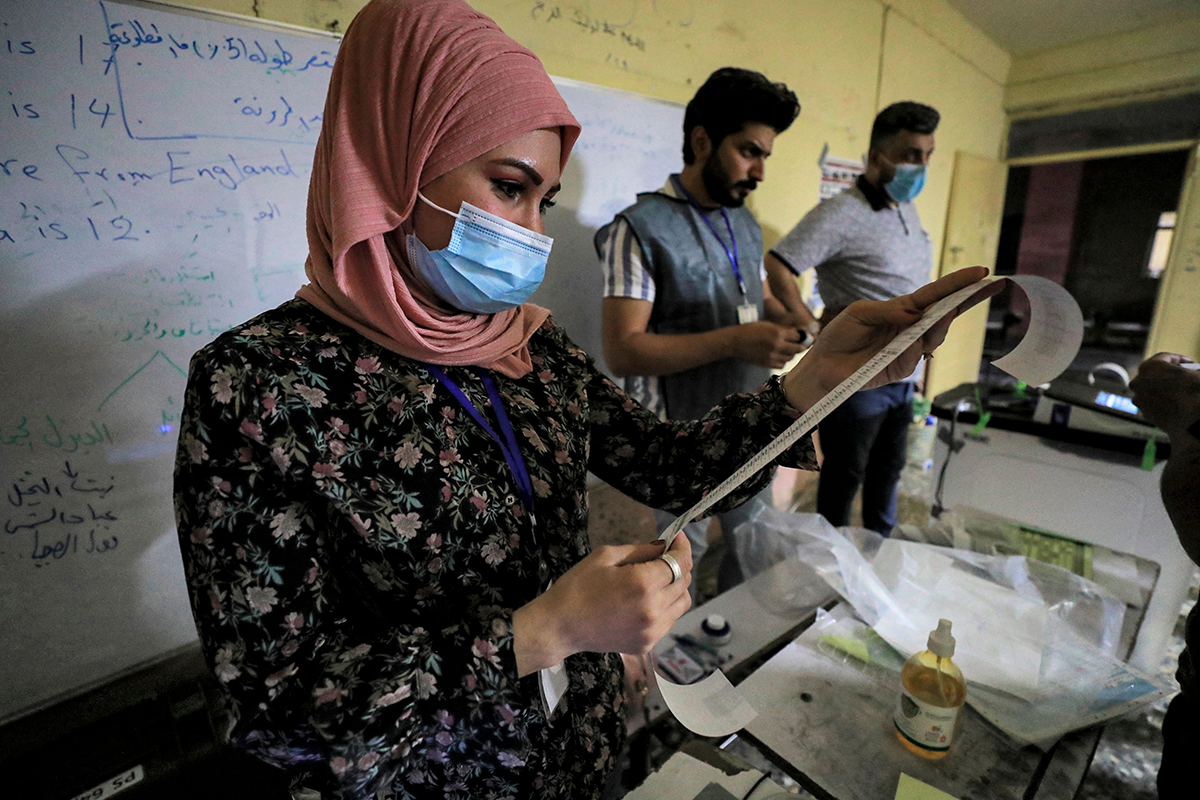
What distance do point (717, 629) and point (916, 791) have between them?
0.40 meters

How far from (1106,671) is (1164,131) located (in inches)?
217

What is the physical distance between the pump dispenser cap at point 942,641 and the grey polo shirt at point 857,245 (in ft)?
4.89

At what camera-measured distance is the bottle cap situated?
41.3 inches

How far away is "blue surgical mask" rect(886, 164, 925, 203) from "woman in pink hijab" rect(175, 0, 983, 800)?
1591 mm

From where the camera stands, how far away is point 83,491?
110 centimetres

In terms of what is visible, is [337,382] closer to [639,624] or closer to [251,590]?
[251,590]

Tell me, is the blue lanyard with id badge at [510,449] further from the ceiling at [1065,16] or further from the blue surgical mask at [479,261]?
the ceiling at [1065,16]

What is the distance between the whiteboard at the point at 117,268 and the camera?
3.25ft

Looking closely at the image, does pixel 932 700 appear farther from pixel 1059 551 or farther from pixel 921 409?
pixel 921 409

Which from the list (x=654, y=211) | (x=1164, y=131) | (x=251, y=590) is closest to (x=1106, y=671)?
(x=251, y=590)

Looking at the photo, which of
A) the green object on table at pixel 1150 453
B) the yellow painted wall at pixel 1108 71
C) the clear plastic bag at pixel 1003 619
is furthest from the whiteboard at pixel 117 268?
the yellow painted wall at pixel 1108 71

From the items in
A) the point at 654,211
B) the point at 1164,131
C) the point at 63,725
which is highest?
the point at 1164,131

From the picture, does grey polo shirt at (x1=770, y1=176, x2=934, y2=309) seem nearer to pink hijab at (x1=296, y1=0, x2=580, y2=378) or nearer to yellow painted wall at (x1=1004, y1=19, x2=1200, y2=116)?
pink hijab at (x1=296, y1=0, x2=580, y2=378)

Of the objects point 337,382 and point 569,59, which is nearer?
point 337,382
